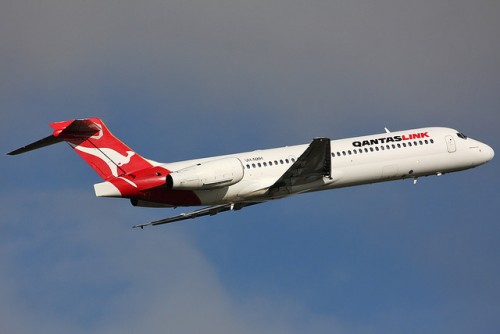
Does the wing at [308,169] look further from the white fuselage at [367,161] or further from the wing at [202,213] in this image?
the wing at [202,213]

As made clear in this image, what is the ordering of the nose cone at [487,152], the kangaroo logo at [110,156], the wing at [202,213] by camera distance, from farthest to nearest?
the nose cone at [487,152] → the wing at [202,213] → the kangaroo logo at [110,156]

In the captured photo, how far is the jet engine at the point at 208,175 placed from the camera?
145 feet

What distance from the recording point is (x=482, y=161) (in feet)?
175

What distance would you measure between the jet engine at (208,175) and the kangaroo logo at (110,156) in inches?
91.0

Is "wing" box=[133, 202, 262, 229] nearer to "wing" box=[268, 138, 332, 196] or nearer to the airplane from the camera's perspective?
A: the airplane

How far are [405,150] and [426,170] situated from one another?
168cm

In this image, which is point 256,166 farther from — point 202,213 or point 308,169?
point 202,213

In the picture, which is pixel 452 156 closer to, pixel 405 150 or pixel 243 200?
pixel 405 150

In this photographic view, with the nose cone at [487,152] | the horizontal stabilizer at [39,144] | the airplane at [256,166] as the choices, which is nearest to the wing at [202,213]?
the airplane at [256,166]

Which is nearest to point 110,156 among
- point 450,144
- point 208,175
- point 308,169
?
point 208,175

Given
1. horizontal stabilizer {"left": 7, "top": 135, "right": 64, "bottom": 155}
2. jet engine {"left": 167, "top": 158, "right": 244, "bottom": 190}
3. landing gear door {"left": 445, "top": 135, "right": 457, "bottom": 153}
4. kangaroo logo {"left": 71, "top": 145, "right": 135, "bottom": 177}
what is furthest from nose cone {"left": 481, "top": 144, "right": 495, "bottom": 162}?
horizontal stabilizer {"left": 7, "top": 135, "right": 64, "bottom": 155}

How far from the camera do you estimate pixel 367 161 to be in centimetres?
4950

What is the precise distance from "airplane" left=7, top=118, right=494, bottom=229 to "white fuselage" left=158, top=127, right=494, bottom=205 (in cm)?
4

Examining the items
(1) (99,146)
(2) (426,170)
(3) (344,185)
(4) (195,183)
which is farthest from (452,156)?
(1) (99,146)
